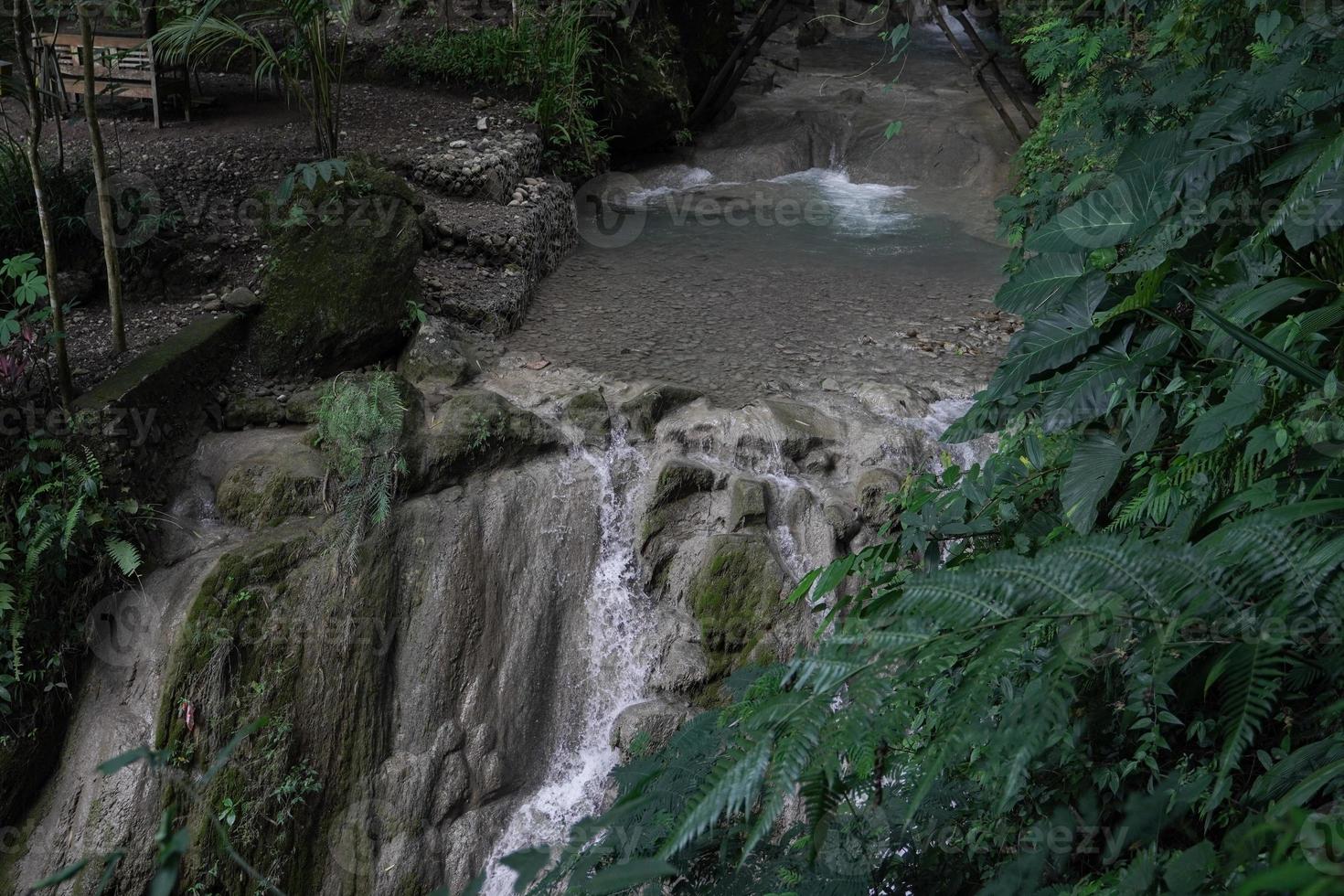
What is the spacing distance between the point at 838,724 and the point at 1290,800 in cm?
76

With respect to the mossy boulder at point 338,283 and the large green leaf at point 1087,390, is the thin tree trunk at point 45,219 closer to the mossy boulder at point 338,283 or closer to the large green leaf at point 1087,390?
the mossy boulder at point 338,283

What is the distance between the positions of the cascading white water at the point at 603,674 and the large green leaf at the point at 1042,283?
267 cm

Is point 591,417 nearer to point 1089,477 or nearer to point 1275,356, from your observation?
point 1089,477

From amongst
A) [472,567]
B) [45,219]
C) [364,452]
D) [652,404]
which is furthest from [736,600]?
[45,219]

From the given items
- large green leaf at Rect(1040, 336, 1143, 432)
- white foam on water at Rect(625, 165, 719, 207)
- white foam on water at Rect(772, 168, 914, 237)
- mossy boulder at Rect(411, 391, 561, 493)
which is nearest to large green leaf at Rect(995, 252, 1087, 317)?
large green leaf at Rect(1040, 336, 1143, 432)

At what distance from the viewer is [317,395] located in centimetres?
538

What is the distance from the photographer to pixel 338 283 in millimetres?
5688

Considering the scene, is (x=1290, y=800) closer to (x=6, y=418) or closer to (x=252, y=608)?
(x=252, y=608)

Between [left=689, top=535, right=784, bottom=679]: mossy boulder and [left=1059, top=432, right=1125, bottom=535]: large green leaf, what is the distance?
8.03 ft

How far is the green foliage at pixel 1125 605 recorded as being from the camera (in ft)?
4.91

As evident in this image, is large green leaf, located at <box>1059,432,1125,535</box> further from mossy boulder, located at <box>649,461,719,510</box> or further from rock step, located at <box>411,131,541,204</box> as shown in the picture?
rock step, located at <box>411,131,541,204</box>

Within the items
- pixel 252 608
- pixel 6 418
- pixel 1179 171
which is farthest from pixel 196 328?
pixel 1179 171

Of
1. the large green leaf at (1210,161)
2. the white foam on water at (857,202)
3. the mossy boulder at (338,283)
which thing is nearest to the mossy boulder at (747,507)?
the mossy boulder at (338,283)

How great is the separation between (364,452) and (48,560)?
4.77 ft
